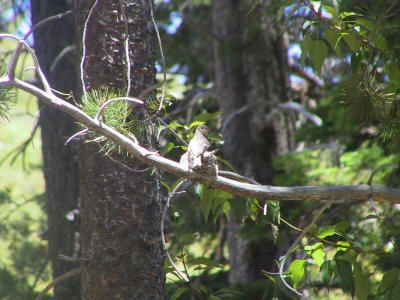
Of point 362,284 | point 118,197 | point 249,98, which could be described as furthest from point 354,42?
point 249,98

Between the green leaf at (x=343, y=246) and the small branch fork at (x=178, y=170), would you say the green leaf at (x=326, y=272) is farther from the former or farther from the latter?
the small branch fork at (x=178, y=170)

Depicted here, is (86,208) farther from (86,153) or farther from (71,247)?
(71,247)

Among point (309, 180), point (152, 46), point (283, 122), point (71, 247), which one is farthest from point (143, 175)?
point (283, 122)

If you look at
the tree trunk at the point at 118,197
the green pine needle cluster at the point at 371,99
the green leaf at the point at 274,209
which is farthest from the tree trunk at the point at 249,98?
the green leaf at the point at 274,209

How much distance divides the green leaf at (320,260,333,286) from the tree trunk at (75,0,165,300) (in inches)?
29.3

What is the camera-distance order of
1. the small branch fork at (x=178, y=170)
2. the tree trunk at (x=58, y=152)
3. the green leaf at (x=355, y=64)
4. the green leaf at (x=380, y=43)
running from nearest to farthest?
the small branch fork at (x=178, y=170), the green leaf at (x=380, y=43), the green leaf at (x=355, y=64), the tree trunk at (x=58, y=152)

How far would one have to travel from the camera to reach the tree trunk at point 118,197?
7.01ft

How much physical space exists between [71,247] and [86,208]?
1.91 metres

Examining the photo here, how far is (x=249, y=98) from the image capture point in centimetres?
531

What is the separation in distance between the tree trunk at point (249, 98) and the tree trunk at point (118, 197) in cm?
262

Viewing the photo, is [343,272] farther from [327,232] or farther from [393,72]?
[393,72]

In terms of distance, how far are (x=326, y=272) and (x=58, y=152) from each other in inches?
111

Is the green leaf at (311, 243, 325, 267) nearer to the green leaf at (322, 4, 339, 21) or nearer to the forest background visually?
the forest background

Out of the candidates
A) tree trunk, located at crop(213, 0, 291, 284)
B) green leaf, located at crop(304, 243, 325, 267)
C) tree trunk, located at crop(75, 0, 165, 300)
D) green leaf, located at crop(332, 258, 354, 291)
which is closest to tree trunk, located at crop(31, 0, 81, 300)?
tree trunk, located at crop(213, 0, 291, 284)
